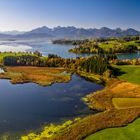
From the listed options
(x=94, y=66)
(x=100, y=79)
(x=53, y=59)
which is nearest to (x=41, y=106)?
(x=100, y=79)

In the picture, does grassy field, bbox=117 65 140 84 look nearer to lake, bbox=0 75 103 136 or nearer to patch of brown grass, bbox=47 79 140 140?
patch of brown grass, bbox=47 79 140 140

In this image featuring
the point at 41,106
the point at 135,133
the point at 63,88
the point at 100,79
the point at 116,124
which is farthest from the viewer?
the point at 100,79

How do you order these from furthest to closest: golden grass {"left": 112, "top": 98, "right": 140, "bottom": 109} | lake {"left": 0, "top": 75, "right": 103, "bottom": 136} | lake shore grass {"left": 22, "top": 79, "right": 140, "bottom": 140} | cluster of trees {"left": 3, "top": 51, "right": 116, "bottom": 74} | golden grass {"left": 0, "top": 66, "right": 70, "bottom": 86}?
cluster of trees {"left": 3, "top": 51, "right": 116, "bottom": 74}
golden grass {"left": 0, "top": 66, "right": 70, "bottom": 86}
golden grass {"left": 112, "top": 98, "right": 140, "bottom": 109}
lake {"left": 0, "top": 75, "right": 103, "bottom": 136}
lake shore grass {"left": 22, "top": 79, "right": 140, "bottom": 140}

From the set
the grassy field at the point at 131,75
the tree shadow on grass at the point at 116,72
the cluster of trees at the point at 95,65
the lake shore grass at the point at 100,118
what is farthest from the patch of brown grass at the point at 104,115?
the cluster of trees at the point at 95,65

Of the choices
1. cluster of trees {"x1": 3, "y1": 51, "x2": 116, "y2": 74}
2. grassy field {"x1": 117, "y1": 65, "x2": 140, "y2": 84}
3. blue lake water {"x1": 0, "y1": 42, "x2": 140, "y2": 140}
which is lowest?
blue lake water {"x1": 0, "y1": 42, "x2": 140, "y2": 140}

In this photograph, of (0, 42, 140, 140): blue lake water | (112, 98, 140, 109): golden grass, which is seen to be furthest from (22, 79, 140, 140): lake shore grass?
(0, 42, 140, 140): blue lake water

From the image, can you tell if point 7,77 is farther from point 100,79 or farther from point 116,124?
point 116,124
